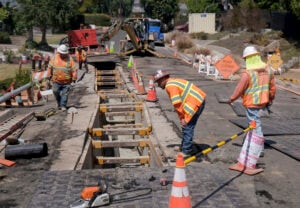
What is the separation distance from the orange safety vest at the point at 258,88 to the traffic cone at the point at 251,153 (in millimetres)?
793

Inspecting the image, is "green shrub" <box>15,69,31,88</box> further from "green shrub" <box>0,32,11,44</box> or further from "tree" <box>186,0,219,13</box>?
"tree" <box>186,0,219,13</box>

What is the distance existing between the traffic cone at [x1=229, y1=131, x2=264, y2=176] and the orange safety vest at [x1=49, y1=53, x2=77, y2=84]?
6.59 metres

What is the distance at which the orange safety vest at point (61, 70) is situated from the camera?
12602mm

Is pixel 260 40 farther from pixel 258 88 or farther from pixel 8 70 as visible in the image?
pixel 258 88

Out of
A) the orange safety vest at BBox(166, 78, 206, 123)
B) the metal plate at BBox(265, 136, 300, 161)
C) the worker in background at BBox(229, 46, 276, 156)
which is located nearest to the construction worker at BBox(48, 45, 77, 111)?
the orange safety vest at BBox(166, 78, 206, 123)

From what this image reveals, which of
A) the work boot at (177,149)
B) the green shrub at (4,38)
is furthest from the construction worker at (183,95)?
the green shrub at (4,38)

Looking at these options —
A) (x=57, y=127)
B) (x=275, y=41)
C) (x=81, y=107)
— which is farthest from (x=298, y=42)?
(x=57, y=127)

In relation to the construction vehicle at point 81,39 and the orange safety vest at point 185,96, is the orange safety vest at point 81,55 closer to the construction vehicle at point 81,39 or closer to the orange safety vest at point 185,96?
the construction vehicle at point 81,39

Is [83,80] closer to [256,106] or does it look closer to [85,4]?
[256,106]

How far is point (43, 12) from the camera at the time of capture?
4231 cm

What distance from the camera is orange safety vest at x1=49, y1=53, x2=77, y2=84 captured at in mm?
12602

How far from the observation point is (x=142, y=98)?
1619cm

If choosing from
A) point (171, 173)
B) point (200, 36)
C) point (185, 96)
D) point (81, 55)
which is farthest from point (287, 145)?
point (200, 36)

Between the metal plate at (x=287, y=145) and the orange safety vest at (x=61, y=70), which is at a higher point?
the orange safety vest at (x=61, y=70)
